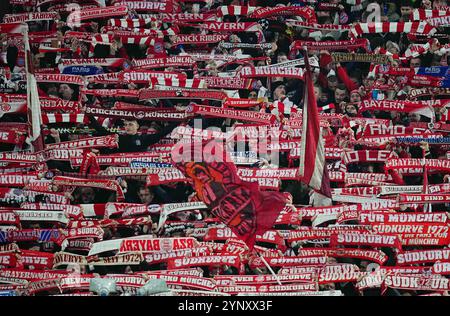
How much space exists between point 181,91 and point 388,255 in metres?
4.33

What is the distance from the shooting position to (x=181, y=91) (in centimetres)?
1966

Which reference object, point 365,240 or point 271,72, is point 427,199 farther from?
point 271,72

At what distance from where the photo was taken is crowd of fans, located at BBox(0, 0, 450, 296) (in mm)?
16922

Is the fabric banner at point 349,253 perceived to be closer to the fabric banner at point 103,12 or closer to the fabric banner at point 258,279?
the fabric banner at point 258,279

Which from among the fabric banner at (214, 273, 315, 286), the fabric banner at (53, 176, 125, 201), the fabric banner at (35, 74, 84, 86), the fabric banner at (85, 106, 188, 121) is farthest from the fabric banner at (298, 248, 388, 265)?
the fabric banner at (35, 74, 84, 86)

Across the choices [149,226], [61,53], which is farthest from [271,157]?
[61,53]

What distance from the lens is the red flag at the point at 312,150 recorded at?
694 inches

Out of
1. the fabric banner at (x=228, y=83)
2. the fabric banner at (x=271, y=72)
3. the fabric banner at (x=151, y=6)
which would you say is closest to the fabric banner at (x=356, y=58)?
the fabric banner at (x=271, y=72)

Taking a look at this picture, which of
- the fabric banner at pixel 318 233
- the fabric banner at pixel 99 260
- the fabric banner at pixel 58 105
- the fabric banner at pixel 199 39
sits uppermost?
the fabric banner at pixel 199 39

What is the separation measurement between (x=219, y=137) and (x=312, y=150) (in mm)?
1643

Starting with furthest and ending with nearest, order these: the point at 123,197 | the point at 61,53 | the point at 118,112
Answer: the point at 61,53 < the point at 118,112 < the point at 123,197

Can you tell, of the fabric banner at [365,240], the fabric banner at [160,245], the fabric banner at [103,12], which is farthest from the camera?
the fabric banner at [103,12]

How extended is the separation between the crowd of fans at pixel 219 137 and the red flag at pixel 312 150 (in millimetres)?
298
